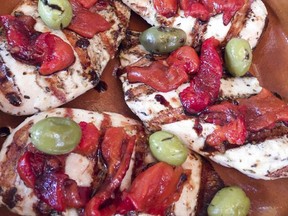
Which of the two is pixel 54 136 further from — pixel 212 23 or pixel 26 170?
pixel 212 23

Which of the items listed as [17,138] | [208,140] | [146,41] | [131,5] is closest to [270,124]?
[208,140]

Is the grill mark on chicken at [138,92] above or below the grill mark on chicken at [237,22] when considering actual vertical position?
below

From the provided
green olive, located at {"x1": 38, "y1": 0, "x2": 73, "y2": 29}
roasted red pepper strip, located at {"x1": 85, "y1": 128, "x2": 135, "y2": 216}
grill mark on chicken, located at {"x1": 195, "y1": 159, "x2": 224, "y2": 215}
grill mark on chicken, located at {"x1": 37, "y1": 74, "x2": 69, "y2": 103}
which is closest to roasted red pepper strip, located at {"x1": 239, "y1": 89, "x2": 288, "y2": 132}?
grill mark on chicken, located at {"x1": 195, "y1": 159, "x2": 224, "y2": 215}

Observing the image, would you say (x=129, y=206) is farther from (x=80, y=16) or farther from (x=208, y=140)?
A: (x=80, y=16)

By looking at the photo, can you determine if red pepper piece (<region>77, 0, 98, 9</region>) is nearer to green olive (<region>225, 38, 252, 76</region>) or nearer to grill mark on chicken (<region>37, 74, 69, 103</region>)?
grill mark on chicken (<region>37, 74, 69, 103</region>)

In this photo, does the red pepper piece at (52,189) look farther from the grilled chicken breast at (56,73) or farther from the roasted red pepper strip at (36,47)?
the roasted red pepper strip at (36,47)

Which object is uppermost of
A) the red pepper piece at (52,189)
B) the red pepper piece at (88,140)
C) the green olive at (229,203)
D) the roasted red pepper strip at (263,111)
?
the roasted red pepper strip at (263,111)

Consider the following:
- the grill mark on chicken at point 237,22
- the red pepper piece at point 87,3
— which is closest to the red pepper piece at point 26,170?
the red pepper piece at point 87,3
